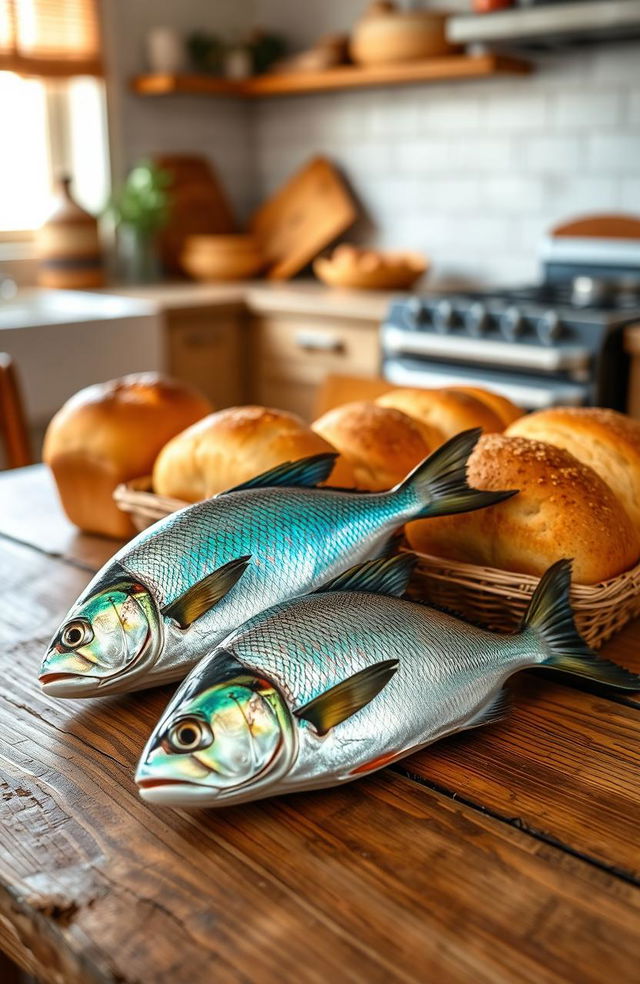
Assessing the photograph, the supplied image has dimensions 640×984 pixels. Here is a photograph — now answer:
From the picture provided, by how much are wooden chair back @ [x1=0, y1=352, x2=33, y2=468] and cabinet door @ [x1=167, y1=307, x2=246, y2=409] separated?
4.89ft

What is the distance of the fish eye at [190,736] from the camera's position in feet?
1.98

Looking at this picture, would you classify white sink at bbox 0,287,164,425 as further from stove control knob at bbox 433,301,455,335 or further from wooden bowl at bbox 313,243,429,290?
stove control knob at bbox 433,301,455,335

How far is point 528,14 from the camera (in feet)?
9.23

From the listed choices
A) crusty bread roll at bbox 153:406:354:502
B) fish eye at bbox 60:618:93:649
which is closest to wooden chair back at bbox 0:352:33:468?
crusty bread roll at bbox 153:406:354:502

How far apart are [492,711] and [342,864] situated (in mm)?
194

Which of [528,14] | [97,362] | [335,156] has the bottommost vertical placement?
[97,362]

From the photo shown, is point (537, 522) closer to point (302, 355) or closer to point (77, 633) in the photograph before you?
point (77, 633)

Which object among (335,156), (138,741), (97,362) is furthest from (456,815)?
(335,156)

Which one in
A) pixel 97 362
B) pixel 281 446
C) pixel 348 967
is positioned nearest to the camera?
pixel 348 967

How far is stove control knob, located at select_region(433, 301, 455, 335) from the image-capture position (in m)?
2.79

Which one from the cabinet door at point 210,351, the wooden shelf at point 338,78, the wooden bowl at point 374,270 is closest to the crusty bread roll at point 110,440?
the cabinet door at point 210,351

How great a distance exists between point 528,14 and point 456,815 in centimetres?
270

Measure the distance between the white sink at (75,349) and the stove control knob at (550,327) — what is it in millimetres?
1242

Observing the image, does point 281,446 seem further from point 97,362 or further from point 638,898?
point 97,362
